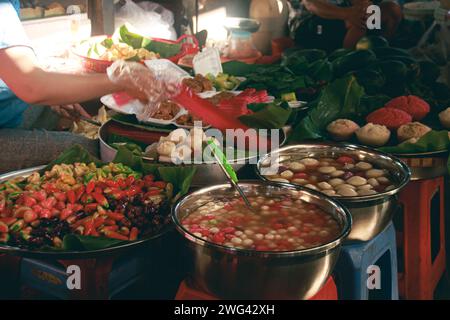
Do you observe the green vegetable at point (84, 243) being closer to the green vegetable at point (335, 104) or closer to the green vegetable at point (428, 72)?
the green vegetable at point (335, 104)

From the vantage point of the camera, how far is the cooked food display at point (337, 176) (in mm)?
2238

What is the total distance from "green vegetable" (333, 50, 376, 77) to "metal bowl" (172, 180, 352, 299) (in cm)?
198

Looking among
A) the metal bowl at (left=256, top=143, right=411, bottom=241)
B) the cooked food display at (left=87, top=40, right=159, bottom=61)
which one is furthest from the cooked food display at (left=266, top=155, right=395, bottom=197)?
the cooked food display at (left=87, top=40, right=159, bottom=61)

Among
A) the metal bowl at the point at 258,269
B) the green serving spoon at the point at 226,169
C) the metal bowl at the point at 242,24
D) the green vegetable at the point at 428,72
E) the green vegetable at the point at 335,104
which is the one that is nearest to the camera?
the metal bowl at the point at 258,269

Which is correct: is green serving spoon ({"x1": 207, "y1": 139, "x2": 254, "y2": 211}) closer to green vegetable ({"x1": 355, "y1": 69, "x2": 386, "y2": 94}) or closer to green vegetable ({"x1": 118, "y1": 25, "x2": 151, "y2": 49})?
green vegetable ({"x1": 355, "y1": 69, "x2": 386, "y2": 94})

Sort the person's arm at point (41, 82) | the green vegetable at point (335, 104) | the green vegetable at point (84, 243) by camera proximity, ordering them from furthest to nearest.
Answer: the green vegetable at point (335, 104) < the person's arm at point (41, 82) < the green vegetable at point (84, 243)

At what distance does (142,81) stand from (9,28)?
0.60 metres

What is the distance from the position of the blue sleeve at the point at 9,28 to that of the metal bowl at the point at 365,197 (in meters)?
1.15

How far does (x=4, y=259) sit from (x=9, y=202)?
0.19m

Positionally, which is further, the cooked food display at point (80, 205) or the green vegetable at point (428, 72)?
the green vegetable at point (428, 72)

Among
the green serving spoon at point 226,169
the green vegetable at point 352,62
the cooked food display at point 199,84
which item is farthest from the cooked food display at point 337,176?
the green vegetable at point 352,62

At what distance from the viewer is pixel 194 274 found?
1.81 m

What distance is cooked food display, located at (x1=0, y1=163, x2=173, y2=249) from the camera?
193cm

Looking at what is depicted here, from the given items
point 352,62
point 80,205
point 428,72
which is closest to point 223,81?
point 352,62
